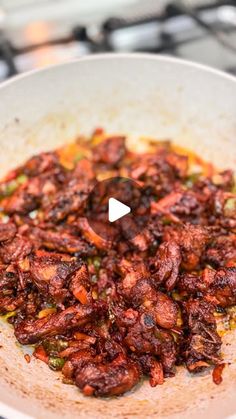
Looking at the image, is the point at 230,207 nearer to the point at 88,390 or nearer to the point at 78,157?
the point at 78,157

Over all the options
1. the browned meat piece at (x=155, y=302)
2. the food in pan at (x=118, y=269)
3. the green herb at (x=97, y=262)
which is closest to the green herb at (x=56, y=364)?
the food in pan at (x=118, y=269)

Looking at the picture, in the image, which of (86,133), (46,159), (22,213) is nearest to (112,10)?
(86,133)

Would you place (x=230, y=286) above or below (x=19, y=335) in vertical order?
below

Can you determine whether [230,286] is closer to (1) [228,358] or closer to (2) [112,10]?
(1) [228,358]

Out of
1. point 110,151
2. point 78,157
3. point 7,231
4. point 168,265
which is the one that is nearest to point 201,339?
point 168,265

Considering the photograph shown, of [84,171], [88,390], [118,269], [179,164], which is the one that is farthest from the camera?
[179,164]
